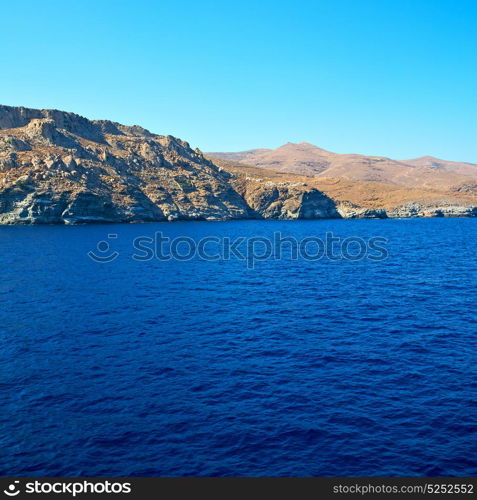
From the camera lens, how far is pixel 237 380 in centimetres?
3272

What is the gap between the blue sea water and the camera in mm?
22953

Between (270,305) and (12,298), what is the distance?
36.4 m

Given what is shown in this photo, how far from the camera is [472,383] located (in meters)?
32.0

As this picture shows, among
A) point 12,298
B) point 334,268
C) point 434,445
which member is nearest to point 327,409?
point 434,445

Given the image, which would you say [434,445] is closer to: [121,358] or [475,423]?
[475,423]

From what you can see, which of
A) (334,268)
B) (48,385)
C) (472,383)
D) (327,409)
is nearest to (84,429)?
(48,385)

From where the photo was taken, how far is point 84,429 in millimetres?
25578

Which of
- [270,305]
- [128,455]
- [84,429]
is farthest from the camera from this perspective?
[270,305]

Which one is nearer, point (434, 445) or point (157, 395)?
point (434, 445)

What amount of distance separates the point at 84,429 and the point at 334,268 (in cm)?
6934

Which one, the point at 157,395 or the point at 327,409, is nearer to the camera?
the point at 327,409

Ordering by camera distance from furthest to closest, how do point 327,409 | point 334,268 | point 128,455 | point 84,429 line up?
1. point 334,268
2. point 327,409
3. point 84,429
4. point 128,455

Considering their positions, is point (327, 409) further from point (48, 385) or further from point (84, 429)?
point (48, 385)

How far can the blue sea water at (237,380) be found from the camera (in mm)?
22953
